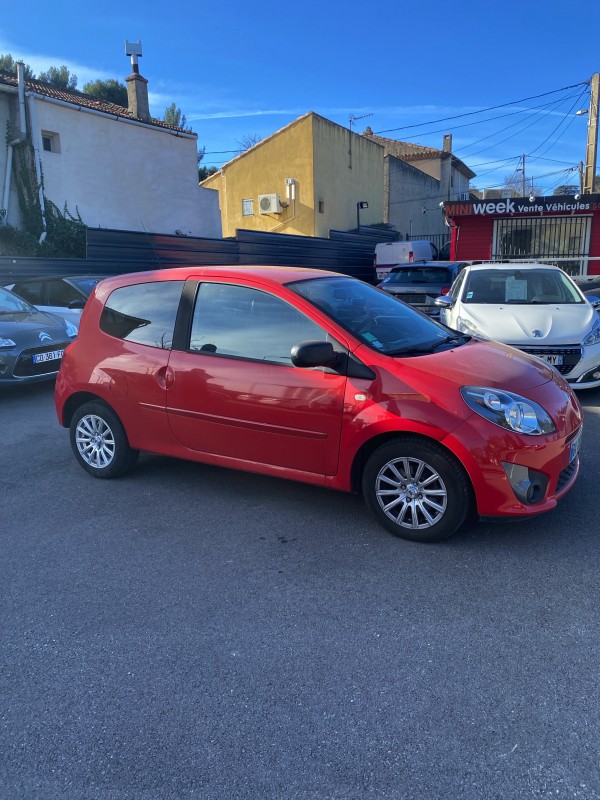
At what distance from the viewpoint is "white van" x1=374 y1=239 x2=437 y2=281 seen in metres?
19.5

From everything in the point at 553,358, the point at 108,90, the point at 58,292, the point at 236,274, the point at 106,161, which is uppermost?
the point at 108,90

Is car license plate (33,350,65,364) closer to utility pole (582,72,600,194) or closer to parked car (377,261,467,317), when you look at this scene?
parked car (377,261,467,317)

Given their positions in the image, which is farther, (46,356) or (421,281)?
(421,281)

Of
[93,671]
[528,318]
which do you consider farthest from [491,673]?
[528,318]

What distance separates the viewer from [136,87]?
22.2m

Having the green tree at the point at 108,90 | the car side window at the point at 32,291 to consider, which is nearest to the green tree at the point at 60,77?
the green tree at the point at 108,90

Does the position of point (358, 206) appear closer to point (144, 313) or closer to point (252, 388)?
point (144, 313)

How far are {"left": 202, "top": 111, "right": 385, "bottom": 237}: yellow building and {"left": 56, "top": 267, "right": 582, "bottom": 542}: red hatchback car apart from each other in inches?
874

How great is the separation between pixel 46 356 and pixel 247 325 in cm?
478

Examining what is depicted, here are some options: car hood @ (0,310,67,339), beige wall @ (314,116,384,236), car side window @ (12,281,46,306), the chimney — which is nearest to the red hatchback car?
car hood @ (0,310,67,339)

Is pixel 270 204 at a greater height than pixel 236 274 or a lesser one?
greater

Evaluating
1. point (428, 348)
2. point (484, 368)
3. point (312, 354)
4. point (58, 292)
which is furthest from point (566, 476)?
point (58, 292)

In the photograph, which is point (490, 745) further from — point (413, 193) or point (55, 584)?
point (413, 193)

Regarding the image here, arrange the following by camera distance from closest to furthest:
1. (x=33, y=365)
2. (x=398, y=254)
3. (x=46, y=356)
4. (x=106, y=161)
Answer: (x=33, y=365) < (x=46, y=356) < (x=106, y=161) < (x=398, y=254)
